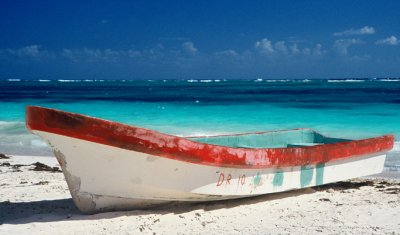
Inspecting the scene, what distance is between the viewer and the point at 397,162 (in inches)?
341

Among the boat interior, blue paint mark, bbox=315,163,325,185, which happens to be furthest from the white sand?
the boat interior

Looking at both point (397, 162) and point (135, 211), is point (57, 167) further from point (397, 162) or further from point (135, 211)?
point (397, 162)

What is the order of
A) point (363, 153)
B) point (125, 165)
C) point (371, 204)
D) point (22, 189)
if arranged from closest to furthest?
point (125, 165) < point (371, 204) < point (22, 189) < point (363, 153)

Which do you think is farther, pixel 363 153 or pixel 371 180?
pixel 371 180

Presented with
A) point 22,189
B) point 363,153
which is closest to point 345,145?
point 363,153

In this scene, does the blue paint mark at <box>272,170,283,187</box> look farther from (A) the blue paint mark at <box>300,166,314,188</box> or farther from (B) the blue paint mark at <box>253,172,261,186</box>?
(A) the blue paint mark at <box>300,166,314,188</box>

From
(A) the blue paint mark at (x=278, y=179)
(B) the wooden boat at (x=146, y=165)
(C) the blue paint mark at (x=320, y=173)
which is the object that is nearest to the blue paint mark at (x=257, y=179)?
(B) the wooden boat at (x=146, y=165)

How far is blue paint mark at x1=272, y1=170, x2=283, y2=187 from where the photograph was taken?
5465mm

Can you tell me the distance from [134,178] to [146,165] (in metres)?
0.17

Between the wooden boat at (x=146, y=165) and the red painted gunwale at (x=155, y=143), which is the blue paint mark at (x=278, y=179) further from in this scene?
the red painted gunwale at (x=155, y=143)

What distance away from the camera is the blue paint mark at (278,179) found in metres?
5.46

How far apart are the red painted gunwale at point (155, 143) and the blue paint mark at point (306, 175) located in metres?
0.11

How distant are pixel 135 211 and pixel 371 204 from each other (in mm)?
2927

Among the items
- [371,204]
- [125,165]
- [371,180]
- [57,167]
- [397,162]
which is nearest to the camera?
[125,165]
